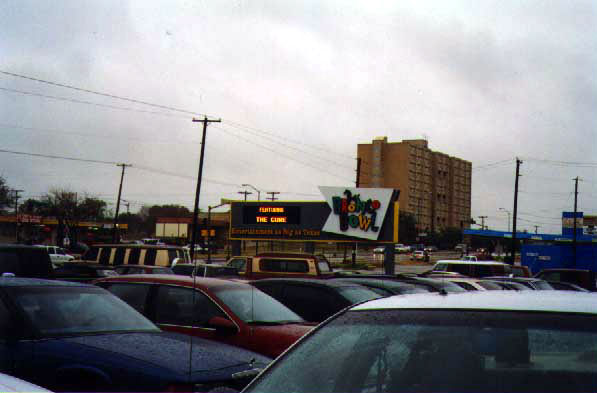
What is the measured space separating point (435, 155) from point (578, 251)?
5364cm

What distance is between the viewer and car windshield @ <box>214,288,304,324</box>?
25.6 ft

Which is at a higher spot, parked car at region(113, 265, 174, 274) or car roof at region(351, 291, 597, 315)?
car roof at region(351, 291, 597, 315)

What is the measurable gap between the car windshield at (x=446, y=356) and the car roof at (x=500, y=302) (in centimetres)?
6

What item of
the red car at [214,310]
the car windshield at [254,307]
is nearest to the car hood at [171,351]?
the red car at [214,310]

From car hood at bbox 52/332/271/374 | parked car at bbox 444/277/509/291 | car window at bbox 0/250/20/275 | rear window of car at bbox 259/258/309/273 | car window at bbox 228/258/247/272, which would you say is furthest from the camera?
car window at bbox 228/258/247/272

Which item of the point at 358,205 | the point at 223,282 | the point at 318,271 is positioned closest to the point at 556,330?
the point at 223,282

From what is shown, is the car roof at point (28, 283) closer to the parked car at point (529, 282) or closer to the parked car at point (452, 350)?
the parked car at point (452, 350)

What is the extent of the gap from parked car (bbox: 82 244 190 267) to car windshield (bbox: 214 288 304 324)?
2009 centimetres

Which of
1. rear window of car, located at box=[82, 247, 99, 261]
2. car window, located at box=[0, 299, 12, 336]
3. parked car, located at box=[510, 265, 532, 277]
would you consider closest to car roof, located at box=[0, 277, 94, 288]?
car window, located at box=[0, 299, 12, 336]

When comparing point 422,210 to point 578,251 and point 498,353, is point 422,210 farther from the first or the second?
point 498,353


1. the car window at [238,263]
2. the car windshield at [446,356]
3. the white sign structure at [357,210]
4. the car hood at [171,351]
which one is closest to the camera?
the car windshield at [446,356]

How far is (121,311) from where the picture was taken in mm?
6672

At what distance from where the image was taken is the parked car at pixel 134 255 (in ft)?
92.4

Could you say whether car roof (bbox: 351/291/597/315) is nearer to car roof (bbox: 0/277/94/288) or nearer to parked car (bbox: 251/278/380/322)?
car roof (bbox: 0/277/94/288)
